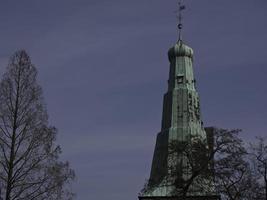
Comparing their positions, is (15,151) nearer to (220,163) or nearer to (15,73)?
(15,73)

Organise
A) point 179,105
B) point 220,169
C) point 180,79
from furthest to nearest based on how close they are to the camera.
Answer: point 180,79
point 179,105
point 220,169

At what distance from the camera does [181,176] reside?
109 ft

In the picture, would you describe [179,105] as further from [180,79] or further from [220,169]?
[220,169]

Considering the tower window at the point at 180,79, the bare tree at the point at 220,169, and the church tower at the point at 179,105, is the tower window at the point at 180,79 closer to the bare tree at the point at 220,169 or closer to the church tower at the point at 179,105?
the church tower at the point at 179,105

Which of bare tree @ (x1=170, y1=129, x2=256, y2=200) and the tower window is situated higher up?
the tower window

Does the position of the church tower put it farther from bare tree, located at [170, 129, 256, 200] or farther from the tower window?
bare tree, located at [170, 129, 256, 200]

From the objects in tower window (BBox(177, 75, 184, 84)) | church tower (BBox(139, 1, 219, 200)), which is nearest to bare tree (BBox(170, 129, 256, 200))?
church tower (BBox(139, 1, 219, 200))

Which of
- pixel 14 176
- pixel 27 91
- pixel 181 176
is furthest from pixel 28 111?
pixel 181 176

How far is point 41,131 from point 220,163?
952cm

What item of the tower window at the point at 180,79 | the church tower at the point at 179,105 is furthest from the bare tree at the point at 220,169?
the tower window at the point at 180,79

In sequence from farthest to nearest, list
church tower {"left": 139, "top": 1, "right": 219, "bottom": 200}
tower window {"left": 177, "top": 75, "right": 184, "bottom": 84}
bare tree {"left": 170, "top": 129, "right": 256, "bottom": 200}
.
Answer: tower window {"left": 177, "top": 75, "right": 184, "bottom": 84}, church tower {"left": 139, "top": 1, "right": 219, "bottom": 200}, bare tree {"left": 170, "top": 129, "right": 256, "bottom": 200}

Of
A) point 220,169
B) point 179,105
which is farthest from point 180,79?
point 220,169

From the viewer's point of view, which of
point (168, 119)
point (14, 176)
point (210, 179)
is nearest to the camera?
point (14, 176)

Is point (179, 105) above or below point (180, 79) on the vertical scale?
below
